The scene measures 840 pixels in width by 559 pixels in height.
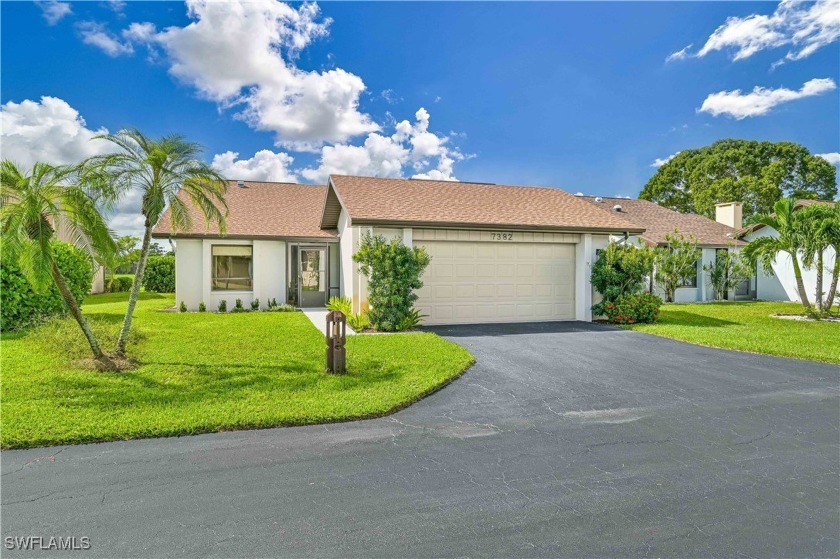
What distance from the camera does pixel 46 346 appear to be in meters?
8.52

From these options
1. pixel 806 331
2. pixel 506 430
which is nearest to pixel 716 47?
pixel 806 331

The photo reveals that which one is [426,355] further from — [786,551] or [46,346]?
[46,346]

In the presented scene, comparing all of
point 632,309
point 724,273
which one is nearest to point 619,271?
point 632,309

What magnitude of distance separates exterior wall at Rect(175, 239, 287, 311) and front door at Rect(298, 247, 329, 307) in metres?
0.67

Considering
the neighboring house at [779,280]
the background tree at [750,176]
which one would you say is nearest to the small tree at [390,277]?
the neighboring house at [779,280]

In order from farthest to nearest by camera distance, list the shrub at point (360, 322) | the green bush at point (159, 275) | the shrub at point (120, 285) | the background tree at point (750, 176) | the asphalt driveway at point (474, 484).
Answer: the background tree at point (750, 176) → the shrub at point (120, 285) → the green bush at point (159, 275) → the shrub at point (360, 322) → the asphalt driveway at point (474, 484)

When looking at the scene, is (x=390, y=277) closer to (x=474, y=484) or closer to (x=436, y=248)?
(x=436, y=248)

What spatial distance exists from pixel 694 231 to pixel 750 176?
20393 mm

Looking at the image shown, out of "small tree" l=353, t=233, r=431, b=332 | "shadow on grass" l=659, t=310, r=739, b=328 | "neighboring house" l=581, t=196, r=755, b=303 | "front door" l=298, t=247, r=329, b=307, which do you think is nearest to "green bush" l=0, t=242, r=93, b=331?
"small tree" l=353, t=233, r=431, b=332

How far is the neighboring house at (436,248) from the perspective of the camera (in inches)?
503

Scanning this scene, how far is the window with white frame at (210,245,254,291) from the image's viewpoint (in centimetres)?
1590

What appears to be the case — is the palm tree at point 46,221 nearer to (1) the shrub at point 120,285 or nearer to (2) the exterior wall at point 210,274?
(2) the exterior wall at point 210,274

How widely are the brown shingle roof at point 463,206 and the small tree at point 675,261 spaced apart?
598 centimetres

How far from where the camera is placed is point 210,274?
1570 centimetres
